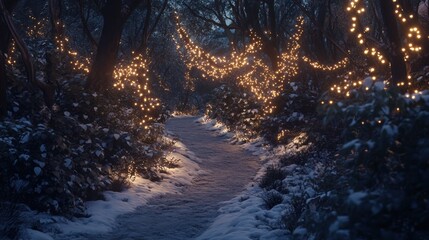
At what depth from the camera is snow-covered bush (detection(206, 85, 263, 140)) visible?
1819 centimetres

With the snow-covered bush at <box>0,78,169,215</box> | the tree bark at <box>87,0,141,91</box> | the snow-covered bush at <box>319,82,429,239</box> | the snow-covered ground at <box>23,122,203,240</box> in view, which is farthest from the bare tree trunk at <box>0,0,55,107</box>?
the snow-covered bush at <box>319,82,429,239</box>

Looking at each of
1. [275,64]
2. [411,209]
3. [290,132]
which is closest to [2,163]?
[411,209]

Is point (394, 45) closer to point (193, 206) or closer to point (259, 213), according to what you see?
point (259, 213)

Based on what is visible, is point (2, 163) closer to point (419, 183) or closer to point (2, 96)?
point (2, 96)

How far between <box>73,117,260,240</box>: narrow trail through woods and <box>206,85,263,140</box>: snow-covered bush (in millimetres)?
3949

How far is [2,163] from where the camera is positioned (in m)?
6.09

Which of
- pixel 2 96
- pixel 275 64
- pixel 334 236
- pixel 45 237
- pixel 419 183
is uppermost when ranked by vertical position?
pixel 275 64

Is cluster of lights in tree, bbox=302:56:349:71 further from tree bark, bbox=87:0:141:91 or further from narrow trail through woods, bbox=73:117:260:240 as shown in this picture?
tree bark, bbox=87:0:141:91

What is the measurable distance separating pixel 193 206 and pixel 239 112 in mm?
13658

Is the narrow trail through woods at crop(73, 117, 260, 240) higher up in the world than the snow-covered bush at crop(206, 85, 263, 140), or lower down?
lower down

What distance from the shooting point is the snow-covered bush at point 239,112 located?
18.2m

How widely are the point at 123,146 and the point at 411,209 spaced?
7688 mm

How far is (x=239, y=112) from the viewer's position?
70.8 feet

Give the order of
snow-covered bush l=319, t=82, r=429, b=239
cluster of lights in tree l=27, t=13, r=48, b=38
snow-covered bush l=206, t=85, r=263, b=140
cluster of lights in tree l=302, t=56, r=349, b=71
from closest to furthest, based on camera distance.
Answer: snow-covered bush l=319, t=82, r=429, b=239 < cluster of lights in tree l=302, t=56, r=349, b=71 < snow-covered bush l=206, t=85, r=263, b=140 < cluster of lights in tree l=27, t=13, r=48, b=38
